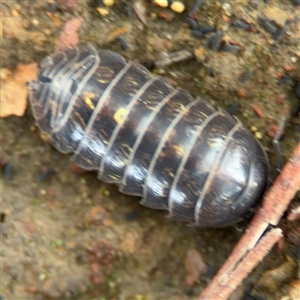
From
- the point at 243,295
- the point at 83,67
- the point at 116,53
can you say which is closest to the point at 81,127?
the point at 83,67

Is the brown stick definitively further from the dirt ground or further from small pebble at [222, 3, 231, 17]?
small pebble at [222, 3, 231, 17]

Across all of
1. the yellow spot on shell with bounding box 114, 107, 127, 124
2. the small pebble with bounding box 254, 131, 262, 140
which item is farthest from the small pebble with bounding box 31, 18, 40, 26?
the small pebble with bounding box 254, 131, 262, 140

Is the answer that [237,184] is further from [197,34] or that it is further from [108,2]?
[108,2]

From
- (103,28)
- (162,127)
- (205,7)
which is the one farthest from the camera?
(103,28)

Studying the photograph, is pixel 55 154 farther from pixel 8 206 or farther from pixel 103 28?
pixel 103 28

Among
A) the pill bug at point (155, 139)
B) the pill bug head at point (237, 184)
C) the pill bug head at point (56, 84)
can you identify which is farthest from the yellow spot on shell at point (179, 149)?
the pill bug head at point (56, 84)

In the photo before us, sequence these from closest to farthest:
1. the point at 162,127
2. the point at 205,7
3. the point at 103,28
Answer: the point at 162,127 → the point at 205,7 → the point at 103,28

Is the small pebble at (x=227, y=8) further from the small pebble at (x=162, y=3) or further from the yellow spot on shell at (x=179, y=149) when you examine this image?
the yellow spot on shell at (x=179, y=149)
